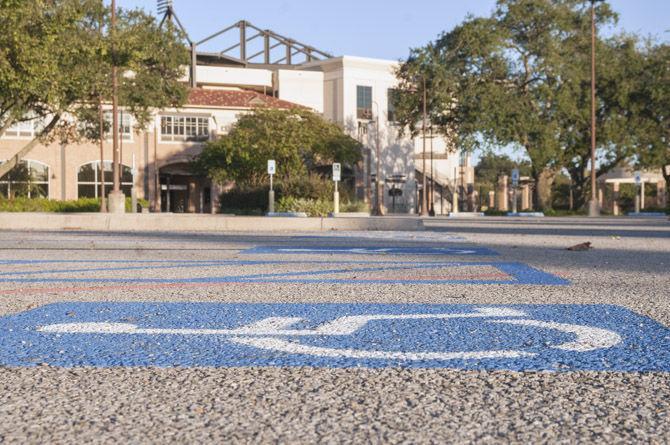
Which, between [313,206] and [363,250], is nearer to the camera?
[363,250]

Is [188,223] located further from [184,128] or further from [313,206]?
[184,128]

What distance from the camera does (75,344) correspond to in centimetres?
491

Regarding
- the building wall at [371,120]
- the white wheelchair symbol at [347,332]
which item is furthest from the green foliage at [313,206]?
the building wall at [371,120]

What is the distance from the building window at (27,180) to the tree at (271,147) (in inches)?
452

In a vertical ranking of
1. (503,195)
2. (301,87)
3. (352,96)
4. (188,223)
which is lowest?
(188,223)

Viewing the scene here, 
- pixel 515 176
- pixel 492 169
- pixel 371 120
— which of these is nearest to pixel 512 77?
pixel 515 176

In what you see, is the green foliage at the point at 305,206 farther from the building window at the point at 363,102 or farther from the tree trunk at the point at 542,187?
the building window at the point at 363,102

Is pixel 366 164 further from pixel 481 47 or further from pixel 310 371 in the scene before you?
pixel 310 371

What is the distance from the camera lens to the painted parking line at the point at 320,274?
358 inches

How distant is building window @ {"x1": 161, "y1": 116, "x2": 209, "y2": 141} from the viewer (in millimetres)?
59094

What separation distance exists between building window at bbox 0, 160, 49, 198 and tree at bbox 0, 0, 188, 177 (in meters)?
16.0

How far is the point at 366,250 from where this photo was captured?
15.1 m

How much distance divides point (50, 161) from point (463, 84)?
3006 cm

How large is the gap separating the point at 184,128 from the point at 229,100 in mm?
4482
